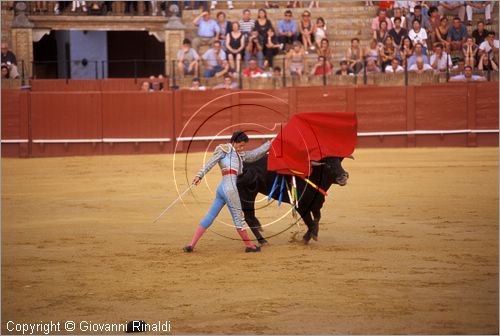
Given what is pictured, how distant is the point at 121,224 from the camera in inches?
439

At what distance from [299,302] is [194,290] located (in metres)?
0.89

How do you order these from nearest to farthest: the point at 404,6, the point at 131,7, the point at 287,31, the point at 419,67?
the point at 419,67
the point at 287,31
the point at 404,6
the point at 131,7

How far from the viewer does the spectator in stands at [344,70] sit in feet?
65.6

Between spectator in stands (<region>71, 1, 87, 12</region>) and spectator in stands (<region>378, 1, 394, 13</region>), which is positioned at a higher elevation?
spectator in stands (<region>71, 1, 87, 12</region>)

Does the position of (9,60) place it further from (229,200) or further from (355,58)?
(229,200)

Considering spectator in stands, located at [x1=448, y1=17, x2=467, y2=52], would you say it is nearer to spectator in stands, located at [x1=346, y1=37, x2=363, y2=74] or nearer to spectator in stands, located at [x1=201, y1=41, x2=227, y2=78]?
spectator in stands, located at [x1=346, y1=37, x2=363, y2=74]

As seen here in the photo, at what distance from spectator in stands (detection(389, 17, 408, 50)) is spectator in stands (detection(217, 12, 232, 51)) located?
3.27 m

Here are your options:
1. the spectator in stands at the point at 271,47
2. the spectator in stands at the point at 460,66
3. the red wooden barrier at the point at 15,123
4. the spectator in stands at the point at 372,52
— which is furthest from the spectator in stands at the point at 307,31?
the red wooden barrier at the point at 15,123

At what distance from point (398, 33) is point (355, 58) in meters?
0.99

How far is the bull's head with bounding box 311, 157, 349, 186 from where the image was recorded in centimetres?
935

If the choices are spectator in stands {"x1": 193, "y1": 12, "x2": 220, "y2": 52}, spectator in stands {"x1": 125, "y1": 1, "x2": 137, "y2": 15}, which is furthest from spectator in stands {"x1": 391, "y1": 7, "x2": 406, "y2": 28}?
spectator in stands {"x1": 125, "y1": 1, "x2": 137, "y2": 15}

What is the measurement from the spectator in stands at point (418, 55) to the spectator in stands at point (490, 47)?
116cm

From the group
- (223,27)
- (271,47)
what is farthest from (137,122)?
(271,47)

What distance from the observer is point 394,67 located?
66.4 ft
